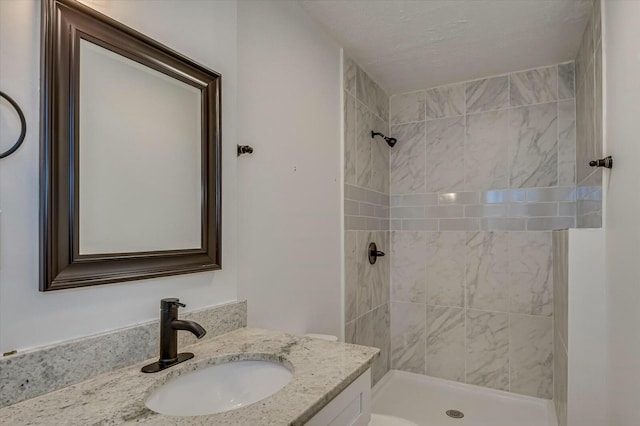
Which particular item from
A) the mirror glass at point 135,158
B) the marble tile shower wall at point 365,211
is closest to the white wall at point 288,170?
the marble tile shower wall at point 365,211

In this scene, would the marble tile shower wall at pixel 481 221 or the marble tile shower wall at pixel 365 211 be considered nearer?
the marble tile shower wall at pixel 365 211

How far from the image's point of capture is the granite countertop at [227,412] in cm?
76

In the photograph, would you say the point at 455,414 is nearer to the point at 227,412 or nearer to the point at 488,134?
the point at 488,134

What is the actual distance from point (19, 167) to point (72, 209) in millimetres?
142

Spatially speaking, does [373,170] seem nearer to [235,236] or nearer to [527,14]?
[527,14]

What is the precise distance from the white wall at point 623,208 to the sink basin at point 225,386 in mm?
1150

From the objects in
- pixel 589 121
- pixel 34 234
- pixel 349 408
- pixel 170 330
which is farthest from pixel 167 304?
pixel 589 121

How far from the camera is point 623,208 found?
1.33 metres

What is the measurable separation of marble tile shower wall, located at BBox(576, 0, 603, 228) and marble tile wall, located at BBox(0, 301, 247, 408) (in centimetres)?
186

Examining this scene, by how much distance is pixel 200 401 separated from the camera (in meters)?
1.07

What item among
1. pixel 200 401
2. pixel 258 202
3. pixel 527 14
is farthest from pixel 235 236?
pixel 527 14

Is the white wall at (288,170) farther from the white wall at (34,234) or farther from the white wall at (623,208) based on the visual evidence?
the white wall at (623,208)

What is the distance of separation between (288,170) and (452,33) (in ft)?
4.07

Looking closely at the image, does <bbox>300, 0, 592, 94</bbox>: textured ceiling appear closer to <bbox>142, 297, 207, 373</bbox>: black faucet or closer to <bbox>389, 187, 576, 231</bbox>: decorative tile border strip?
<bbox>389, 187, 576, 231</bbox>: decorative tile border strip
